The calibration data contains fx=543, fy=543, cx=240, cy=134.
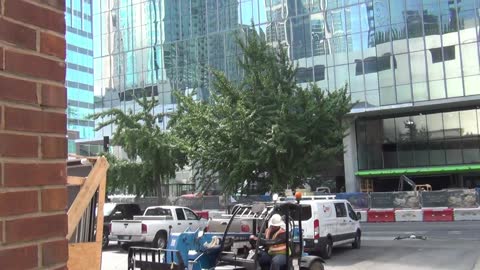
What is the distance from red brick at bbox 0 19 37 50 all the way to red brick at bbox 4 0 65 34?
0.10 ft

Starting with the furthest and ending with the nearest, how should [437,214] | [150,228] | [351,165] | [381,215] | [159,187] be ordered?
[351,165] < [159,187] < [381,215] < [437,214] < [150,228]

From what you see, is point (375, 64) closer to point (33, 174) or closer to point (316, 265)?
point (316, 265)

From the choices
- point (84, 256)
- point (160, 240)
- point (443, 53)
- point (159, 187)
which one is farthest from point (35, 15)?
point (443, 53)

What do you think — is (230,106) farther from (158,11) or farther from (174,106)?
(158,11)

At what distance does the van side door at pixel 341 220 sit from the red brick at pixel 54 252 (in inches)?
603

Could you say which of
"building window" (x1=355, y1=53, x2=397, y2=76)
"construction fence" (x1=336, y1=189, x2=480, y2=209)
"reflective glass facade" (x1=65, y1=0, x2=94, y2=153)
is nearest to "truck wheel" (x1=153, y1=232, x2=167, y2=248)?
"construction fence" (x1=336, y1=189, x2=480, y2=209)

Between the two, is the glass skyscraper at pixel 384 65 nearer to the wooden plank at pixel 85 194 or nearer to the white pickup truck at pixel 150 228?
the white pickup truck at pixel 150 228

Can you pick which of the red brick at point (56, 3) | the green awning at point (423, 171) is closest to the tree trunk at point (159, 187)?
the green awning at point (423, 171)

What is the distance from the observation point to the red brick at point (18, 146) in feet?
6.01

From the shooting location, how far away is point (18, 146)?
188 cm

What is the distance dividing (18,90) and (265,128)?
25404 mm

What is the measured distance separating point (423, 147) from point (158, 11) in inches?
1124

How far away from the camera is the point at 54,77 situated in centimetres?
209

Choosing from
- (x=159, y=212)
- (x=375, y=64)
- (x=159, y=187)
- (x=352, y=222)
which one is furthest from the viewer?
(x=375, y=64)
